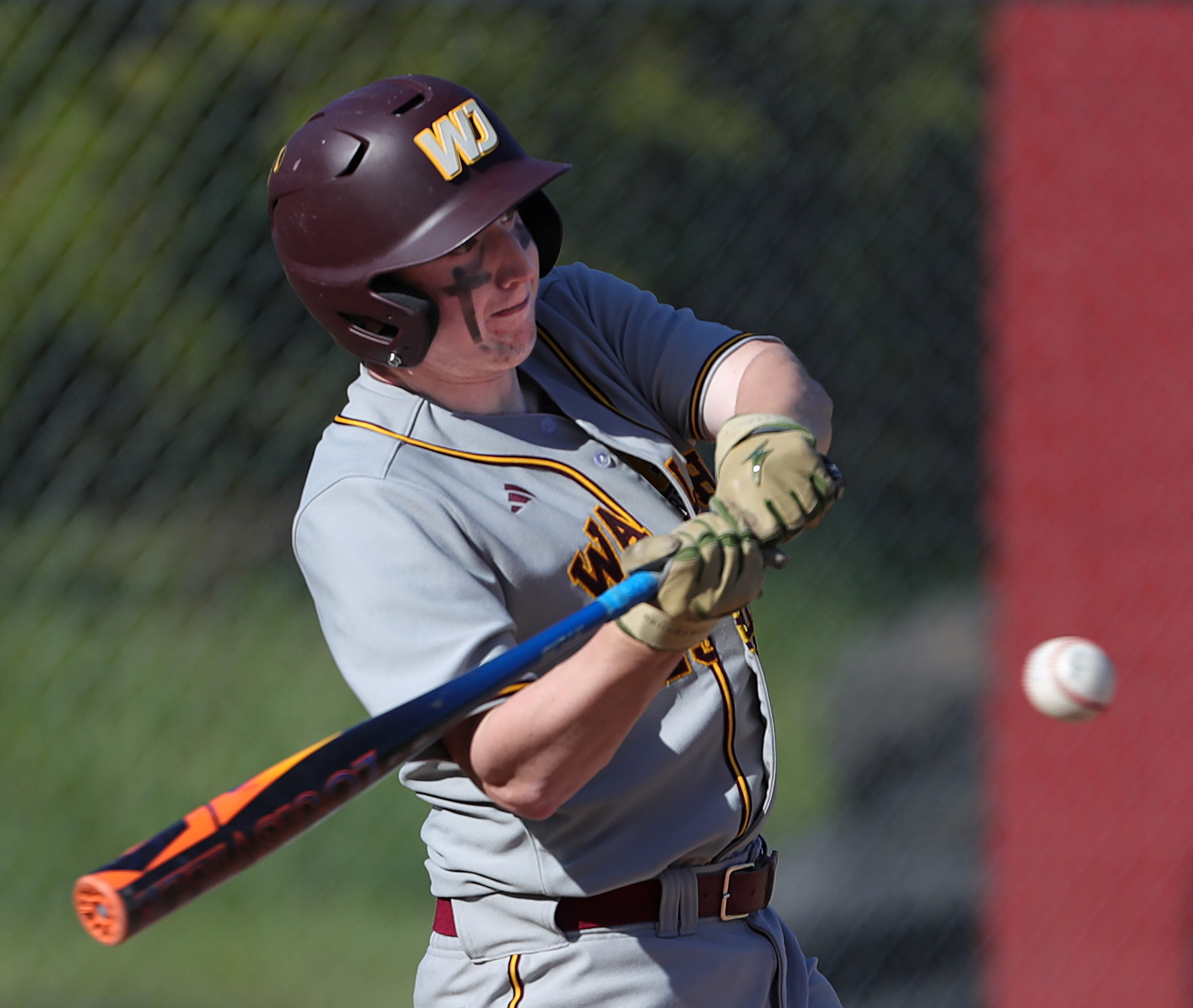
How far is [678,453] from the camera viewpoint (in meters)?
1.71

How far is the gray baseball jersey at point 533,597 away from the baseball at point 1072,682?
3.16ft

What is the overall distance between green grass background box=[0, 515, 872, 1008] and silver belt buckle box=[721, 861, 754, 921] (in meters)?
1.43

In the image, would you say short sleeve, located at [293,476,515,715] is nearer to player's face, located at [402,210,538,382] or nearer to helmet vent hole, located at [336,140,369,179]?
player's face, located at [402,210,538,382]

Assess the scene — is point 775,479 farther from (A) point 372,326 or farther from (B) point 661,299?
(B) point 661,299

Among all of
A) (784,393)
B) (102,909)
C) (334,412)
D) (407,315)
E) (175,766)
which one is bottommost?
(175,766)

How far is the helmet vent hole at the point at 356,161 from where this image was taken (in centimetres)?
150

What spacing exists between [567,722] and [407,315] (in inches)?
19.4

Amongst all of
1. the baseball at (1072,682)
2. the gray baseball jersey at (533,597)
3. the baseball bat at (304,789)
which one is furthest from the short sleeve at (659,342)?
the baseball at (1072,682)

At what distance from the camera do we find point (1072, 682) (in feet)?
8.15

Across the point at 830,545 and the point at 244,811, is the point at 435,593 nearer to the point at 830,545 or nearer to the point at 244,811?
the point at 244,811

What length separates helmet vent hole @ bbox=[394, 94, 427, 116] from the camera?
5.03ft

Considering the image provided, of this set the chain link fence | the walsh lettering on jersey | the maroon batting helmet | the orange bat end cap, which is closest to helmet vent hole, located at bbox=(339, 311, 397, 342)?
the maroon batting helmet

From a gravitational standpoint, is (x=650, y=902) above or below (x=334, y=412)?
above

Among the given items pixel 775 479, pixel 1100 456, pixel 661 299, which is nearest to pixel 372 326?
pixel 775 479
